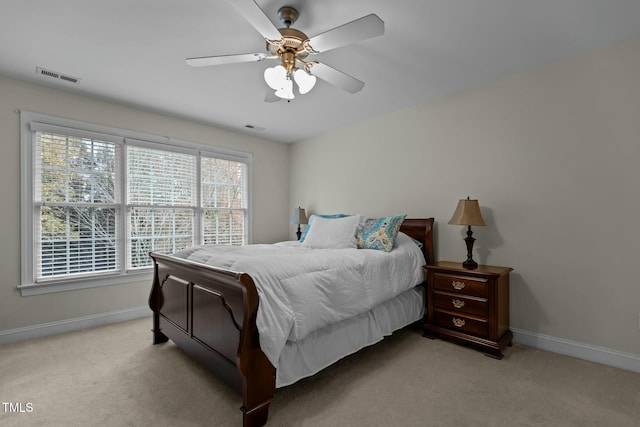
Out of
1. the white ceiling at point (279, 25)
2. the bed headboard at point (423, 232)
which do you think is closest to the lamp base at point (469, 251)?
the bed headboard at point (423, 232)

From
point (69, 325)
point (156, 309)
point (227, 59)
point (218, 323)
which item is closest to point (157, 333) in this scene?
point (156, 309)

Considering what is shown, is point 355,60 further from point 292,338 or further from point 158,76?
point 292,338

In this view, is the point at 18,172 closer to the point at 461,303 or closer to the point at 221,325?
the point at 221,325

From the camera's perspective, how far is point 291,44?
1974 millimetres

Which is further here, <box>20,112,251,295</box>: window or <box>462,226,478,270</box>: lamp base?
<box>20,112,251,295</box>: window

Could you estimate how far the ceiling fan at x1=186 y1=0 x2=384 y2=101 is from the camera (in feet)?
5.28

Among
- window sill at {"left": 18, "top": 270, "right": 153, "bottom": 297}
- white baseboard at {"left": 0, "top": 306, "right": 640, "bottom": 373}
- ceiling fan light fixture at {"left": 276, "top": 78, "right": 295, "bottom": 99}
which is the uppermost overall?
ceiling fan light fixture at {"left": 276, "top": 78, "right": 295, "bottom": 99}

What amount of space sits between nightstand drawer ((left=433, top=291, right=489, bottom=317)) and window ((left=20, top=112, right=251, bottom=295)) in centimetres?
298

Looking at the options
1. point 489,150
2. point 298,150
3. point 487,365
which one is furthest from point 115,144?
point 487,365

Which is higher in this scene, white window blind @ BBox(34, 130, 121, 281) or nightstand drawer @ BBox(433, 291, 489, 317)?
white window blind @ BBox(34, 130, 121, 281)

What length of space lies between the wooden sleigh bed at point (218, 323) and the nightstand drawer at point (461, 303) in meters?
1.76

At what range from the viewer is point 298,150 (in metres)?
5.01

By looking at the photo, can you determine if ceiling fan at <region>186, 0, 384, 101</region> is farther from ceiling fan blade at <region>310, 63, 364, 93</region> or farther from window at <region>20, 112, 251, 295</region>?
window at <region>20, 112, 251, 295</region>

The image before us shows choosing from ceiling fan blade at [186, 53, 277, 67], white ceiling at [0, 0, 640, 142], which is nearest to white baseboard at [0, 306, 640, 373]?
white ceiling at [0, 0, 640, 142]
